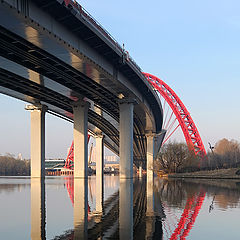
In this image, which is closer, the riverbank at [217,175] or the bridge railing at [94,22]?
the bridge railing at [94,22]

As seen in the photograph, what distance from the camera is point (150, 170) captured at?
292ft

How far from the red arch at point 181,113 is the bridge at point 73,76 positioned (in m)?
28.3

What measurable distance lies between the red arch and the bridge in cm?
2827

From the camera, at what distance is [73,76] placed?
46375mm

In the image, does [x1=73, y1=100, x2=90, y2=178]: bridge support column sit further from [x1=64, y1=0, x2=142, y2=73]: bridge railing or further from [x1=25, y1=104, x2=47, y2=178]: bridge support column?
[x1=64, y1=0, x2=142, y2=73]: bridge railing

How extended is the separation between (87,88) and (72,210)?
117 feet

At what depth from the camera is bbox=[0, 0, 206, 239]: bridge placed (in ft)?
94.0

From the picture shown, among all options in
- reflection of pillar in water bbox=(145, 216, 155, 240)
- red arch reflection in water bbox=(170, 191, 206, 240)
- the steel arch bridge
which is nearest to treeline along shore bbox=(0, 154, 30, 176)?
the steel arch bridge

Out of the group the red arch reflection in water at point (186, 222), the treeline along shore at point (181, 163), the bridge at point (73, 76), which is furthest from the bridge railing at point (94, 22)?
the treeline along shore at point (181, 163)

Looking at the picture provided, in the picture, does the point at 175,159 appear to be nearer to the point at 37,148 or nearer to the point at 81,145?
the point at 81,145

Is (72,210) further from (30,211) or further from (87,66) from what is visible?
(87,66)

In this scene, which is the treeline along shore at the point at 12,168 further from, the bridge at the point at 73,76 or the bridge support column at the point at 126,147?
the bridge support column at the point at 126,147

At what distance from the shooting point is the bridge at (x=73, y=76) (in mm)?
28656

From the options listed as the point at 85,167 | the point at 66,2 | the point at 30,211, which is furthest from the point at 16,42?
the point at 85,167
